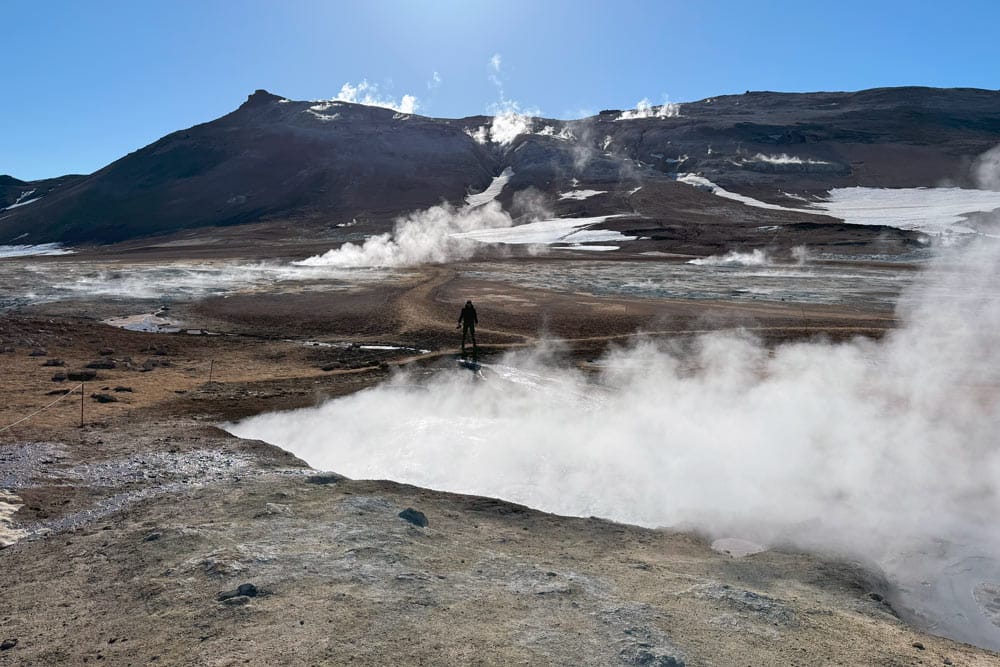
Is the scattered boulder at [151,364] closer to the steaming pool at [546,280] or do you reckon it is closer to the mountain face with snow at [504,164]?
the steaming pool at [546,280]

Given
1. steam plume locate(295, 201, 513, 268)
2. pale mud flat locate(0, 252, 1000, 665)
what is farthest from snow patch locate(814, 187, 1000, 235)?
pale mud flat locate(0, 252, 1000, 665)

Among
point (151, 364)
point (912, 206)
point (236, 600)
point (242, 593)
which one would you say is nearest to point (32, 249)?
point (151, 364)

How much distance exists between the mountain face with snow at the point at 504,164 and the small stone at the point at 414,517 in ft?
263

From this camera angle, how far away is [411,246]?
6625 centimetres

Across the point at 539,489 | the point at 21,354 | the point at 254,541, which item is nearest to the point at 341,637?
the point at 254,541

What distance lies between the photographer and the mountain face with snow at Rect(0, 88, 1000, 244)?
108 metres

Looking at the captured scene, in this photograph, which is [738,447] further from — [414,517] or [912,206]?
[912,206]

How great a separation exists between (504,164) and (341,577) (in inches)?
5230

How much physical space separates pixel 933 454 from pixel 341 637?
34.7 ft

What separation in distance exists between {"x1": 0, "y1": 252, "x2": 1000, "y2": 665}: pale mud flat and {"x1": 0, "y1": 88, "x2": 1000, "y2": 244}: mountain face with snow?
79400mm

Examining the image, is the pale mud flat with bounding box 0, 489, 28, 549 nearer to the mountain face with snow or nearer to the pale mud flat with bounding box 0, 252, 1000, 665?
the pale mud flat with bounding box 0, 252, 1000, 665

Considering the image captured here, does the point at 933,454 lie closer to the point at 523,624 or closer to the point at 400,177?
the point at 523,624

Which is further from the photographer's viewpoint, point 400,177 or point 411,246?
point 400,177

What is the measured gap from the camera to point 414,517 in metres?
8.42
